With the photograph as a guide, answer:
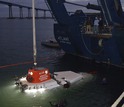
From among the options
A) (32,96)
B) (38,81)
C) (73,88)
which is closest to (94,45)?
(73,88)

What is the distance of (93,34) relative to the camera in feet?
A: 201

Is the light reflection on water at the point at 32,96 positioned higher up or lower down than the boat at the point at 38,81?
lower down

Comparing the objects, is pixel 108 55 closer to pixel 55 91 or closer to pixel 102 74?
pixel 102 74

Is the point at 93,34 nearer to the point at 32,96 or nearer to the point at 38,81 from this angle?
the point at 38,81

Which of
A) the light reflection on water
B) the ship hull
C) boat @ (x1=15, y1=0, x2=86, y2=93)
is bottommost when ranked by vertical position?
the light reflection on water

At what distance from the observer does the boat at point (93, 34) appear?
54.2m

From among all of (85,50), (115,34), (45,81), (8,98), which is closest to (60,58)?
(85,50)

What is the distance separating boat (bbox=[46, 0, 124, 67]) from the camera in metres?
54.2

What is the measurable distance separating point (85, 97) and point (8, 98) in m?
10.4

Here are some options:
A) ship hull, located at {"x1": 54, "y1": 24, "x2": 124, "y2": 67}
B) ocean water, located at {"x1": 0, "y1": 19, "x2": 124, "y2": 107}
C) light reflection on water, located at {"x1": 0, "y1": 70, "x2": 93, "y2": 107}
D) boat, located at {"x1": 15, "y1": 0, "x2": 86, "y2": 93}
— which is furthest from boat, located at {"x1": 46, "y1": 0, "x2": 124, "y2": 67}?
boat, located at {"x1": 15, "y1": 0, "x2": 86, "y2": 93}

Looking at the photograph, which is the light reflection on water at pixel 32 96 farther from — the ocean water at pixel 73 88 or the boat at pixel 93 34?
the boat at pixel 93 34

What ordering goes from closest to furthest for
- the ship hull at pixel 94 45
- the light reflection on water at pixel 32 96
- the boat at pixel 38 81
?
the light reflection on water at pixel 32 96
the boat at pixel 38 81
the ship hull at pixel 94 45

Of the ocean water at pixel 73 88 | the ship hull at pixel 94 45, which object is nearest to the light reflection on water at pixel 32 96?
the ocean water at pixel 73 88

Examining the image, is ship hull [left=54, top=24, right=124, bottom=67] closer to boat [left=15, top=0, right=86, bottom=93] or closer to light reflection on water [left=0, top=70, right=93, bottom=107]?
light reflection on water [left=0, top=70, right=93, bottom=107]
